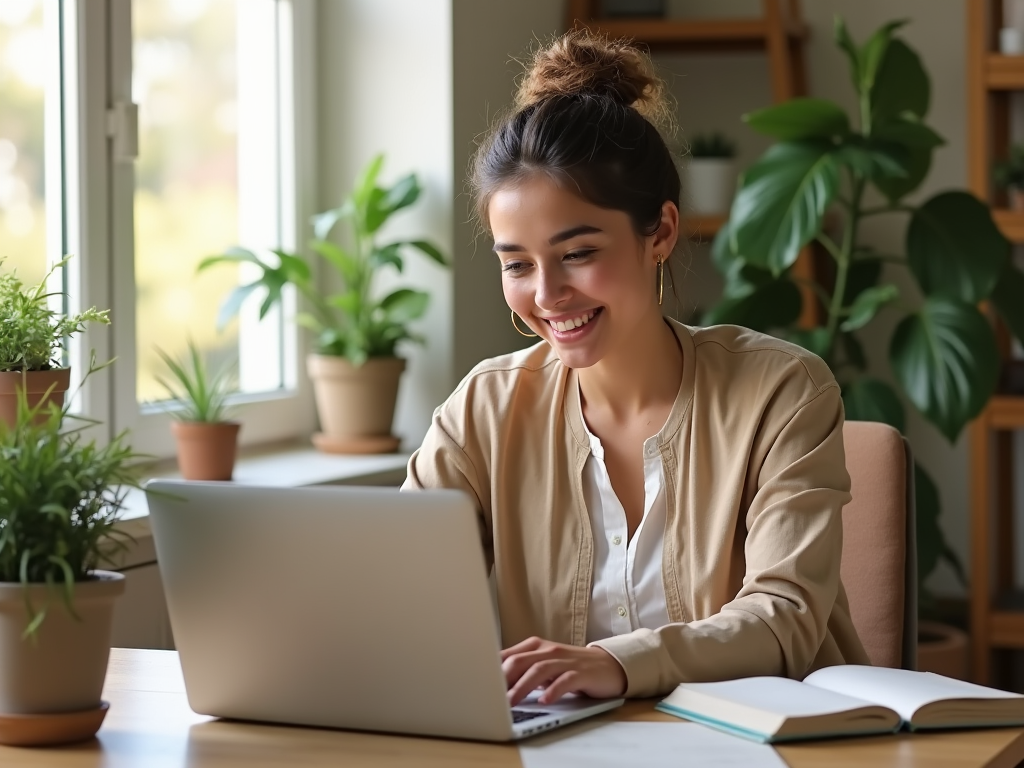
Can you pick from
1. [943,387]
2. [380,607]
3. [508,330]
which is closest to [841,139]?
[943,387]

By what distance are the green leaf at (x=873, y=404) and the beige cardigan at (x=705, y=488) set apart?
1.23 m

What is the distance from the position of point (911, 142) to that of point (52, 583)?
221 cm

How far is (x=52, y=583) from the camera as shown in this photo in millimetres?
1113

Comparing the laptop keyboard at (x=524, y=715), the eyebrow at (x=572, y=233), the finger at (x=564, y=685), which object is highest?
the eyebrow at (x=572, y=233)

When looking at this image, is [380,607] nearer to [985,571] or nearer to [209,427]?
[209,427]

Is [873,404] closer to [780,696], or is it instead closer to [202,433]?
[202,433]

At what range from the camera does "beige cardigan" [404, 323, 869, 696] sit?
149 centimetres

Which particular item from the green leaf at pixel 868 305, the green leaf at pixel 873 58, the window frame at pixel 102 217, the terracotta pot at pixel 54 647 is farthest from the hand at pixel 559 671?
the green leaf at pixel 873 58

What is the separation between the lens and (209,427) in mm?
2371

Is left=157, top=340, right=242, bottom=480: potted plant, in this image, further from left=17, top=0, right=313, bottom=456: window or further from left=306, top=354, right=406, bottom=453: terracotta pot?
left=306, top=354, right=406, bottom=453: terracotta pot

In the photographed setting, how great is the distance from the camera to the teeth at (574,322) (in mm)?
1659

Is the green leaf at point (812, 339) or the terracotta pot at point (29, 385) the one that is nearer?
the terracotta pot at point (29, 385)

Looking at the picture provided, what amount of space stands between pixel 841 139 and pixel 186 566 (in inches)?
82.5

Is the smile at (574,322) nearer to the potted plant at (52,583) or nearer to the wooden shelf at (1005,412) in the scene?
the potted plant at (52,583)
